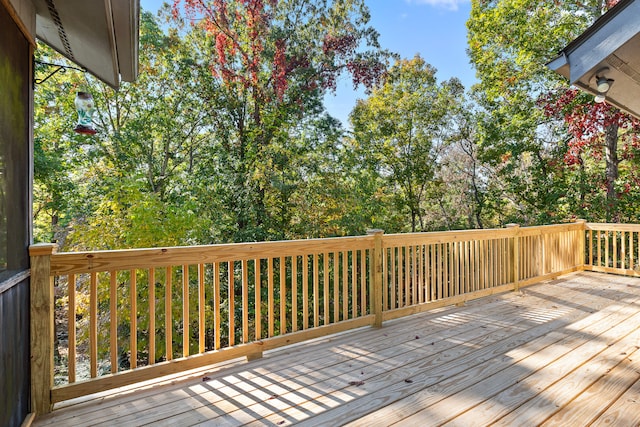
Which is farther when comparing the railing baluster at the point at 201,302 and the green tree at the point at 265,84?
the green tree at the point at 265,84

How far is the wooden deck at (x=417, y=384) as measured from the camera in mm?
1944

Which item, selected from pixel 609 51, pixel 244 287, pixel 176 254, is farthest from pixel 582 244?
pixel 176 254

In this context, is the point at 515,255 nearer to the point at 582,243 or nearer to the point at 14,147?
the point at 582,243

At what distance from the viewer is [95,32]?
7.20 ft

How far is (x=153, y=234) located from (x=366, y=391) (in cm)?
515

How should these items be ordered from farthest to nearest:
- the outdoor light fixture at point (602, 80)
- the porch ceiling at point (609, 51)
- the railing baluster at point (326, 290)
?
1. the railing baluster at point (326, 290)
2. the outdoor light fixture at point (602, 80)
3. the porch ceiling at point (609, 51)

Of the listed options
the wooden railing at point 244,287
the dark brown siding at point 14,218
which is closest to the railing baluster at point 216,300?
the wooden railing at point 244,287

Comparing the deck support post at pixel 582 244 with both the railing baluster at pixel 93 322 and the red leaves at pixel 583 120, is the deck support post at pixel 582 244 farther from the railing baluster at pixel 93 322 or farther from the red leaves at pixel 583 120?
the railing baluster at pixel 93 322

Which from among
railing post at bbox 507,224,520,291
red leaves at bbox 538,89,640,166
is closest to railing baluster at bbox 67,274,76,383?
railing post at bbox 507,224,520,291

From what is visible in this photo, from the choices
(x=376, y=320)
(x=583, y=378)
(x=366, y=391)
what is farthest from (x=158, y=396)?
(x=583, y=378)

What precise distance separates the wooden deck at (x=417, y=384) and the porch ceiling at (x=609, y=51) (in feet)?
6.73

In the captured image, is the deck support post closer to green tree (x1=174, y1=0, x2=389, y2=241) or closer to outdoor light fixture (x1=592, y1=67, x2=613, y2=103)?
outdoor light fixture (x1=592, y1=67, x2=613, y2=103)

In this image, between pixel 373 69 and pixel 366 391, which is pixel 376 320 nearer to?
pixel 366 391

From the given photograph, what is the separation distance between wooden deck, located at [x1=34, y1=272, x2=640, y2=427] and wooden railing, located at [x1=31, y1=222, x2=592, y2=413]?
153 mm
